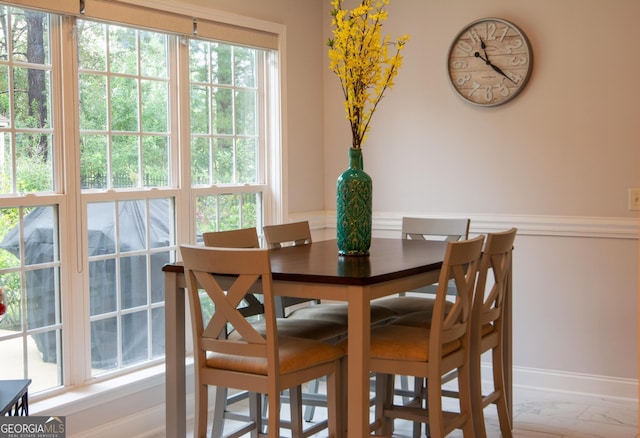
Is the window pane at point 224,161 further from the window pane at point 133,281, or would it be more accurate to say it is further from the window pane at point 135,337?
the window pane at point 135,337

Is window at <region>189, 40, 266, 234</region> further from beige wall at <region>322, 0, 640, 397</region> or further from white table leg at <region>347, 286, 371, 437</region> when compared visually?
white table leg at <region>347, 286, 371, 437</region>

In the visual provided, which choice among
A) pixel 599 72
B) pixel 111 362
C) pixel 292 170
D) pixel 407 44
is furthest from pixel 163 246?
pixel 599 72

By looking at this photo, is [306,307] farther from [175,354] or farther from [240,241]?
[175,354]

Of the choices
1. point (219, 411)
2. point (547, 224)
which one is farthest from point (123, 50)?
point (547, 224)

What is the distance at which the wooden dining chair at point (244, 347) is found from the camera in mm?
2777

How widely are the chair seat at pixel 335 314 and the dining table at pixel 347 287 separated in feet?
0.98

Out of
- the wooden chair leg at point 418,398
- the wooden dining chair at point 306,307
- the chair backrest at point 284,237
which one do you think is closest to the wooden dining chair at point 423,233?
the wooden dining chair at point 306,307

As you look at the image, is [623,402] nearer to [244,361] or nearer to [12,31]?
[244,361]

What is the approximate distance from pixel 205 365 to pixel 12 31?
1.65 metres

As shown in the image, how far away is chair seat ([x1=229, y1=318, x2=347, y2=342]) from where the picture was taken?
3.35m

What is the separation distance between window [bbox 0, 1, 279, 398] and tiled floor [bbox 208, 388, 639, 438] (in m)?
1.22

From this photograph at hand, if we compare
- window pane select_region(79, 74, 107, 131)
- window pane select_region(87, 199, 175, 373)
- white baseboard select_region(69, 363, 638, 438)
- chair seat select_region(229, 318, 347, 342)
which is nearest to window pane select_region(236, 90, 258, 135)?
window pane select_region(87, 199, 175, 373)

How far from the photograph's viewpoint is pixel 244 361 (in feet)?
9.48
